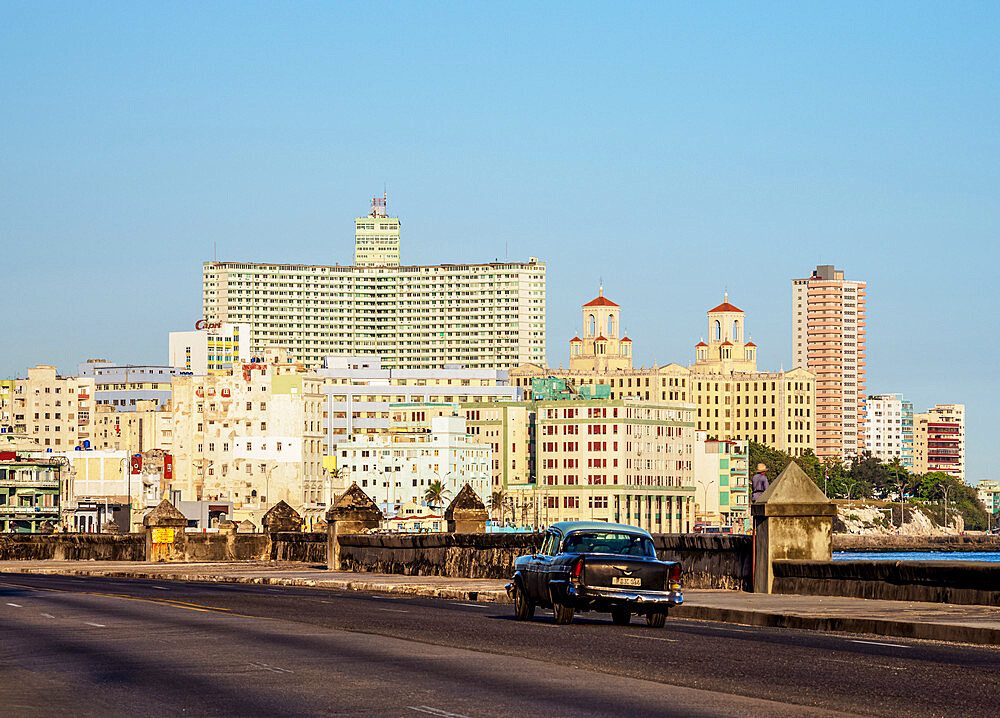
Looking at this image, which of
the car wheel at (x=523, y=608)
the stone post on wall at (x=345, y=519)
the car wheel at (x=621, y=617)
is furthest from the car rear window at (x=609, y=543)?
the stone post on wall at (x=345, y=519)

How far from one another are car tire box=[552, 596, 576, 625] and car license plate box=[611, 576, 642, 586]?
0.96m

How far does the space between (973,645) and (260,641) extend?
9.14 metres

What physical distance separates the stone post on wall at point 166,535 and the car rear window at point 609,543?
35.2 m

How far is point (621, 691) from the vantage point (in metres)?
16.3

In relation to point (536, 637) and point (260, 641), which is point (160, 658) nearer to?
point (260, 641)

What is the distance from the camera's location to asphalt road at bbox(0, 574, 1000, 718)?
1516 centimetres

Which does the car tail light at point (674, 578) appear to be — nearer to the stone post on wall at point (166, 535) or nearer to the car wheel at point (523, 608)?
the car wheel at point (523, 608)

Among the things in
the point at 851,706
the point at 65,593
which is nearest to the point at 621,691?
the point at 851,706

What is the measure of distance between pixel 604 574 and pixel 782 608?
3.10 metres

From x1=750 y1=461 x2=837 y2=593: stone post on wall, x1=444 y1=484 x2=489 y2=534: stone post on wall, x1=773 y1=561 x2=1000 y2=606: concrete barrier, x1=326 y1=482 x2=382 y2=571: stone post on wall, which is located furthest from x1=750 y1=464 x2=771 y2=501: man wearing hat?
x1=326 y1=482 x2=382 y2=571: stone post on wall

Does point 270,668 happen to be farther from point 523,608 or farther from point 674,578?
point 523,608

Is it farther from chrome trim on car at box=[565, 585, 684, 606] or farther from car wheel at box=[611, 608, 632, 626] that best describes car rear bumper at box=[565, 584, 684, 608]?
car wheel at box=[611, 608, 632, 626]

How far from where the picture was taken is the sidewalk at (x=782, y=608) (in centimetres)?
2278

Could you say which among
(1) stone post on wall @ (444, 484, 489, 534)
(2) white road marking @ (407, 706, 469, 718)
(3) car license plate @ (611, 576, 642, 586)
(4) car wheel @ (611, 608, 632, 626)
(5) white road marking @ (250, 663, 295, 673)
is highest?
(1) stone post on wall @ (444, 484, 489, 534)
